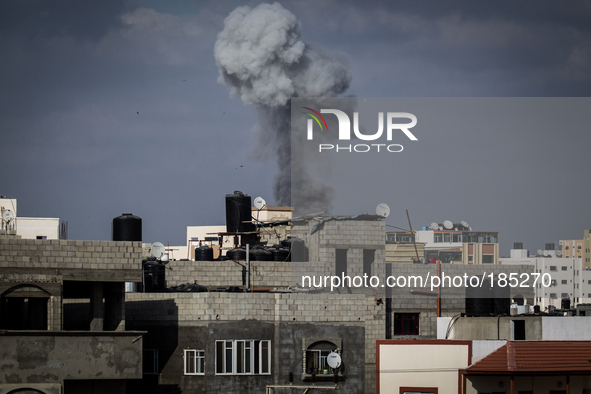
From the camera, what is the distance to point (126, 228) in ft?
143

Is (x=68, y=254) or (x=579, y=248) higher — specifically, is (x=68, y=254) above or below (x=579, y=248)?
below

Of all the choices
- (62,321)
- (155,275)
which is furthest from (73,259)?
(155,275)

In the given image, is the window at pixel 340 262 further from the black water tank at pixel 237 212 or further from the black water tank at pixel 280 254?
the black water tank at pixel 237 212

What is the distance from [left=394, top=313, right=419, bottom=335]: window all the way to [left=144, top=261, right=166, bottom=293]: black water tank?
12056 mm

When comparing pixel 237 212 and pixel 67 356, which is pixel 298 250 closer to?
pixel 237 212

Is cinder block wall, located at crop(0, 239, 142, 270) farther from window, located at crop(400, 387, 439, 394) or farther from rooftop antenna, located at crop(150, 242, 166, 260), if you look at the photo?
rooftop antenna, located at crop(150, 242, 166, 260)

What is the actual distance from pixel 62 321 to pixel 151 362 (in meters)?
5.19

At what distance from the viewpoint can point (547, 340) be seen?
28.2 metres

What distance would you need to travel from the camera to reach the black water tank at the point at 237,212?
48188 millimetres

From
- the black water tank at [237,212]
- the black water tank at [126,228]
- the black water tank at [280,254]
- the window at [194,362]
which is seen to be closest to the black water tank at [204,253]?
the black water tank at [237,212]

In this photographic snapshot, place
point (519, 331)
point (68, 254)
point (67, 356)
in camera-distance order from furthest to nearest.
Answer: point (519, 331) < point (68, 254) < point (67, 356)

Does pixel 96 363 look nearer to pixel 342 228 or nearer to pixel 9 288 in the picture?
pixel 9 288

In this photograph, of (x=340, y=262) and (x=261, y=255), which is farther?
(x=261, y=255)

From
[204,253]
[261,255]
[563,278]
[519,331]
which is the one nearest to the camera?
[519,331]
